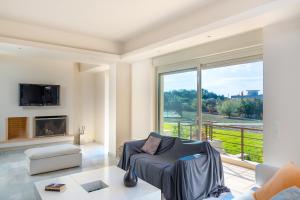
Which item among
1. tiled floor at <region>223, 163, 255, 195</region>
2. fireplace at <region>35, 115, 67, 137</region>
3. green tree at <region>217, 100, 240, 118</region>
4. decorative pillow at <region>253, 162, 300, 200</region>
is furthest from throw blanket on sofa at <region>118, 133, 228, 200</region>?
fireplace at <region>35, 115, 67, 137</region>

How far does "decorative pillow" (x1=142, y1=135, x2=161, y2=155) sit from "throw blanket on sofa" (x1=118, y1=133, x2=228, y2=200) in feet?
0.31

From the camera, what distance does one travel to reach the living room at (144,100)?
2.62 m

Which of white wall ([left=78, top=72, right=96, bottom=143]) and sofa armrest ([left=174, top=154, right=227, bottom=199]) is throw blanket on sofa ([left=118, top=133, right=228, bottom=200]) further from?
white wall ([left=78, top=72, right=96, bottom=143])

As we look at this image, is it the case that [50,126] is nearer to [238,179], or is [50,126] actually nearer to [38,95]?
[38,95]

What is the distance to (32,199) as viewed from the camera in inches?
111

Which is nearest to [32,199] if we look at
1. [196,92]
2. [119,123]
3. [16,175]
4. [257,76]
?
[16,175]

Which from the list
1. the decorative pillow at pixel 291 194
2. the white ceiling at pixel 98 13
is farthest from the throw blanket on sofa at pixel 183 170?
the white ceiling at pixel 98 13

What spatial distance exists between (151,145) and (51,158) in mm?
1908

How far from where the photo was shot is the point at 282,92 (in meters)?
2.73

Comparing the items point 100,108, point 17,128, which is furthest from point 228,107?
point 17,128

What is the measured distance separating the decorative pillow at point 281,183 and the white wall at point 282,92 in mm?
921

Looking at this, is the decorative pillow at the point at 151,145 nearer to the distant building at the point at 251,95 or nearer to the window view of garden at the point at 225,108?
the window view of garden at the point at 225,108

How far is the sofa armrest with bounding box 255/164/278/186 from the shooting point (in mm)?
2258

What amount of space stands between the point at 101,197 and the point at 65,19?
116 inches
